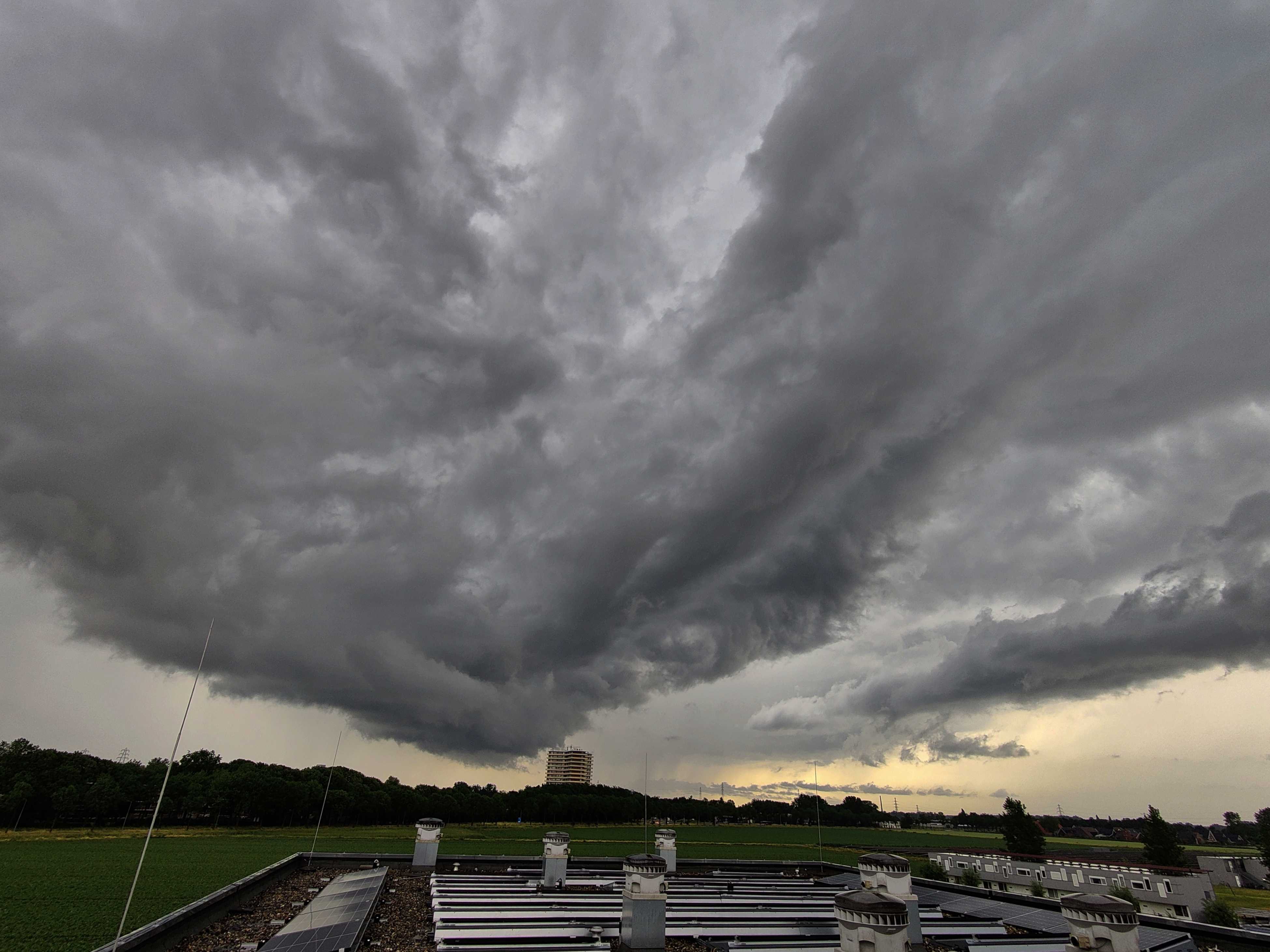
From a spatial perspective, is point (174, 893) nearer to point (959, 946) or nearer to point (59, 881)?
point (59, 881)

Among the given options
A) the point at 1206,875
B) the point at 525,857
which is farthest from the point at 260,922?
the point at 1206,875

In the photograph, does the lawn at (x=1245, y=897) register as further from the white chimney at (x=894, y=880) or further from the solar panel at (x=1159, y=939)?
the white chimney at (x=894, y=880)

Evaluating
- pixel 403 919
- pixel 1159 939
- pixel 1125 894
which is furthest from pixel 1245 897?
pixel 403 919

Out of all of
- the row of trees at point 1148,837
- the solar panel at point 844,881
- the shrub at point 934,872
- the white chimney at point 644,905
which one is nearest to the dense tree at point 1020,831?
the row of trees at point 1148,837

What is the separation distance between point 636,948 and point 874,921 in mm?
12525

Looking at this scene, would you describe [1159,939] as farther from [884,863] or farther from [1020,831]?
[1020,831]

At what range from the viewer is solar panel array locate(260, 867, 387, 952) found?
24516mm

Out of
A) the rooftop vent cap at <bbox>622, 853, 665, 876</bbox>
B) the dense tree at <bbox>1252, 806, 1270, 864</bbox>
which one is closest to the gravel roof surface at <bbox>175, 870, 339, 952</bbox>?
the rooftop vent cap at <bbox>622, 853, 665, 876</bbox>

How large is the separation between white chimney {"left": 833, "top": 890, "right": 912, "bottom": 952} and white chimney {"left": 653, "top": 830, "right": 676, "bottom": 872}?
28.2m

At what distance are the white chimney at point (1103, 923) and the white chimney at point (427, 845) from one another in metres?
40.9

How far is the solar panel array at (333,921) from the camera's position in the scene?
2452 cm

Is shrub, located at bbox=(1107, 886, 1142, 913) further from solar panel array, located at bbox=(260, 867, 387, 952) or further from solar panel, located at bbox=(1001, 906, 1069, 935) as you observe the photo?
solar panel array, located at bbox=(260, 867, 387, 952)

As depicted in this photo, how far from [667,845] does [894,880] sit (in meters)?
19.3

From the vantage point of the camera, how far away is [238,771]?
409 ft
